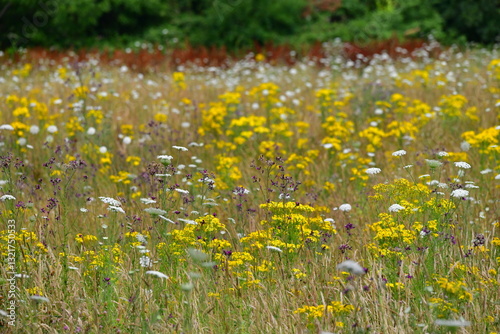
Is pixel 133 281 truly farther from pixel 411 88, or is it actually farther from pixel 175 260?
pixel 411 88

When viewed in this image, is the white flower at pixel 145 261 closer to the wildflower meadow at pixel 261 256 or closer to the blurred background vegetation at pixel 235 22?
the wildflower meadow at pixel 261 256

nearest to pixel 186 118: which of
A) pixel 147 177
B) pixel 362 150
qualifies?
pixel 362 150

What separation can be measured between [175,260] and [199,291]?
0.99 ft

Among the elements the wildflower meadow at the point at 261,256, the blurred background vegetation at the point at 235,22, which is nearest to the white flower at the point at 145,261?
the wildflower meadow at the point at 261,256

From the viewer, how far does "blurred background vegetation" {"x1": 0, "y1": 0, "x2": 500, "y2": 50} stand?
1642 centimetres

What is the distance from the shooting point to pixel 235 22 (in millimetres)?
16641

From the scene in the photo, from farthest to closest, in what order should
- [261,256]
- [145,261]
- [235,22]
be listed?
[235,22]
[261,256]
[145,261]

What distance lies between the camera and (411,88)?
28.0 ft

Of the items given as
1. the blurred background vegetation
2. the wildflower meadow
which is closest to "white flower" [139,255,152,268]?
the wildflower meadow

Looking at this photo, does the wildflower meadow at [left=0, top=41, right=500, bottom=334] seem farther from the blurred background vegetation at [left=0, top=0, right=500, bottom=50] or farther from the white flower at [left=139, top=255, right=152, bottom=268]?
the blurred background vegetation at [left=0, top=0, right=500, bottom=50]

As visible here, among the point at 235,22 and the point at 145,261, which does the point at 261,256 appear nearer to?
the point at 145,261

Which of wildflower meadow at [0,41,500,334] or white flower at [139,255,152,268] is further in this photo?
white flower at [139,255,152,268]

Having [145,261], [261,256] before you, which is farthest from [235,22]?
[145,261]

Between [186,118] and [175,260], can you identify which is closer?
[175,260]
